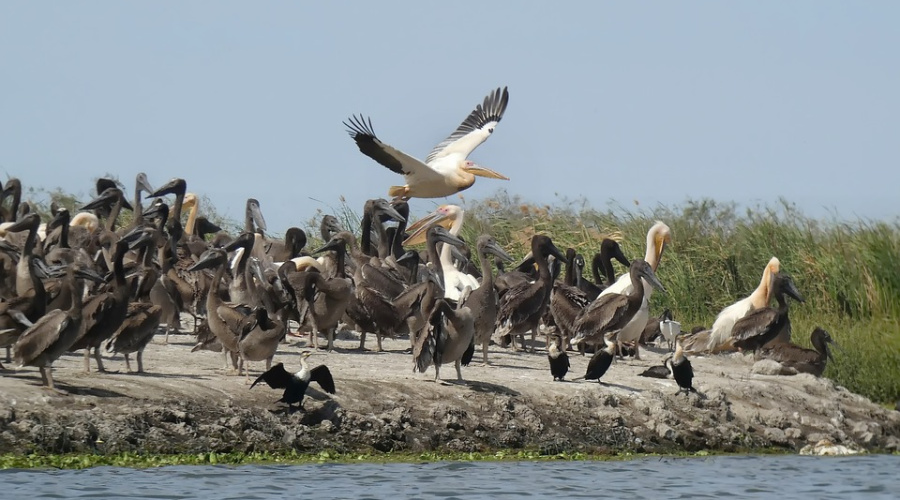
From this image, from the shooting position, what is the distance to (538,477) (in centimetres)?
1179

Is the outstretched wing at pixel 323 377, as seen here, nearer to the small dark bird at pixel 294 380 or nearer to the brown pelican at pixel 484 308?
the small dark bird at pixel 294 380

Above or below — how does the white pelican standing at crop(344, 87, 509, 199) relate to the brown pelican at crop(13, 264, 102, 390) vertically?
above

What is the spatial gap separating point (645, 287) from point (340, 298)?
13.2ft

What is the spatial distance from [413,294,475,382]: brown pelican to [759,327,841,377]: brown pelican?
14.7 ft

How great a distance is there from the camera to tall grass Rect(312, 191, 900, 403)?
1689 cm

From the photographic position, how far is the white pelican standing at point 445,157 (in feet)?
68.2

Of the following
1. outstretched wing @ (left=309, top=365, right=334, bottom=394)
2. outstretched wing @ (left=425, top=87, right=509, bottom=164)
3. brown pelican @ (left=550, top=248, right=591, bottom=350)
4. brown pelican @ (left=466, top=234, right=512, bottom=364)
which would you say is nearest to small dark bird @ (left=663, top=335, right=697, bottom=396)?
brown pelican @ (left=466, top=234, right=512, bottom=364)

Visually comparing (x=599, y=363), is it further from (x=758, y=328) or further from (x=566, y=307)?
(x=758, y=328)

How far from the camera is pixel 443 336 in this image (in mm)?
12867

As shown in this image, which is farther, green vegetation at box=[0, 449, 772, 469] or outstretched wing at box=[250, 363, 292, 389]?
outstretched wing at box=[250, 363, 292, 389]

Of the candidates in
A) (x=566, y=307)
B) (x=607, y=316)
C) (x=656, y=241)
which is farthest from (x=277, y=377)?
(x=656, y=241)

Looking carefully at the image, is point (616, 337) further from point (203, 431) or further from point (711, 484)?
point (203, 431)

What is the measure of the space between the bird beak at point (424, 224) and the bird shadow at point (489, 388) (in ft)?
29.1

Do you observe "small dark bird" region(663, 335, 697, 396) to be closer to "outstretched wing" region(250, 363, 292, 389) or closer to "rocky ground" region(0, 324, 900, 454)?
"rocky ground" region(0, 324, 900, 454)
